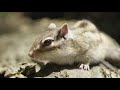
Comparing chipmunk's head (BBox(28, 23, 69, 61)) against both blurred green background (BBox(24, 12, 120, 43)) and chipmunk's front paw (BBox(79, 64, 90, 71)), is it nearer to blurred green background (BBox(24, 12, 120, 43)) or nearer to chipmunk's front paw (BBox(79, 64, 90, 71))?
chipmunk's front paw (BBox(79, 64, 90, 71))

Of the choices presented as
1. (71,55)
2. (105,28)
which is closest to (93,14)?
(105,28)

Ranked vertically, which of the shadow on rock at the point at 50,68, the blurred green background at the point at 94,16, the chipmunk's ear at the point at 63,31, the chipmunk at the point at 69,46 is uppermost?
the blurred green background at the point at 94,16

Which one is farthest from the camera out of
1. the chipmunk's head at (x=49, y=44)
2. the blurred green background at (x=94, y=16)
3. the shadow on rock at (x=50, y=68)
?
the blurred green background at (x=94, y=16)

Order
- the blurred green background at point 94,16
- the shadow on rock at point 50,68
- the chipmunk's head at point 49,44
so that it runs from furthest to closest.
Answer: the blurred green background at point 94,16, the shadow on rock at point 50,68, the chipmunk's head at point 49,44

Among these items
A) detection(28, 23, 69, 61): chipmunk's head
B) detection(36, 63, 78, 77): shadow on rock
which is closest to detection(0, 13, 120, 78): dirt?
detection(36, 63, 78, 77): shadow on rock

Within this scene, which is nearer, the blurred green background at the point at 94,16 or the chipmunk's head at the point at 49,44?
the chipmunk's head at the point at 49,44

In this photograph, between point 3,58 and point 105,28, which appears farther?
point 105,28

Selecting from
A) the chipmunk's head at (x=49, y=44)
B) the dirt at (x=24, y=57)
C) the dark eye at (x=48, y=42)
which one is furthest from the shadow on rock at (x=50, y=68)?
the dark eye at (x=48, y=42)

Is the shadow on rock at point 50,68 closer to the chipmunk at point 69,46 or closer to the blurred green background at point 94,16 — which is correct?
the chipmunk at point 69,46
